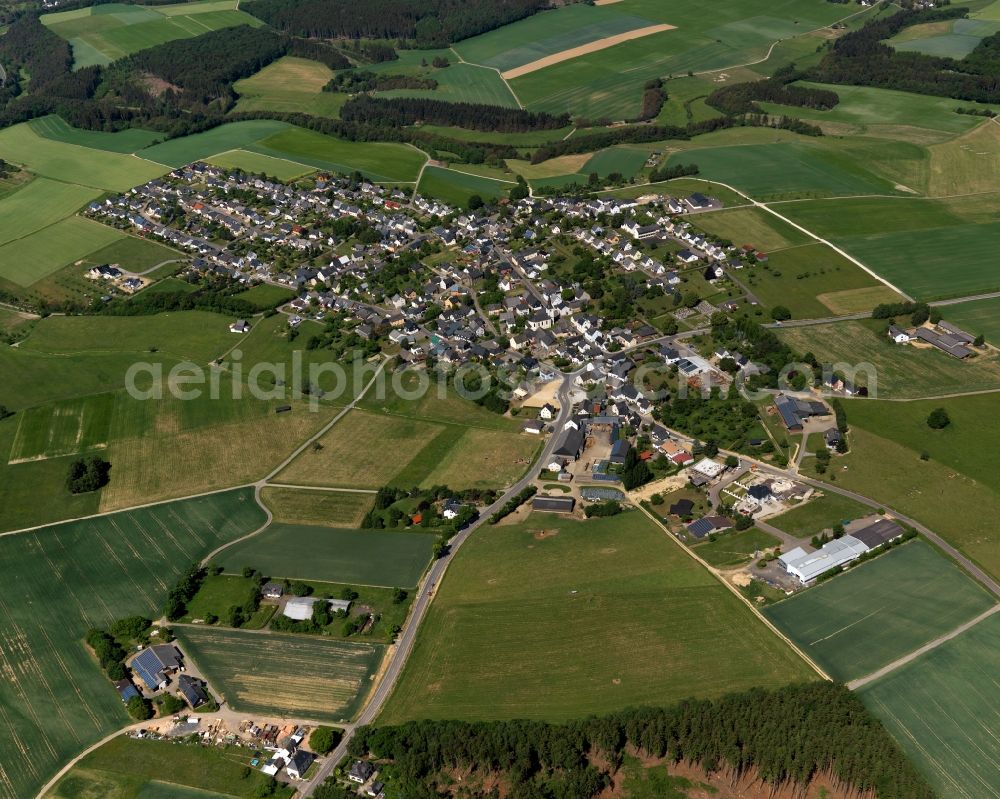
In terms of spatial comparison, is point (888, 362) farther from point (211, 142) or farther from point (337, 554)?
point (211, 142)

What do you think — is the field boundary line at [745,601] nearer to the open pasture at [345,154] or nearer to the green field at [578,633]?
the green field at [578,633]

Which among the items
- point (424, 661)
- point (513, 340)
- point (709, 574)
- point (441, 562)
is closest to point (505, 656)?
point (424, 661)

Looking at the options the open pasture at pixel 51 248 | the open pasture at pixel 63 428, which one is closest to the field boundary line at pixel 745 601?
the open pasture at pixel 63 428

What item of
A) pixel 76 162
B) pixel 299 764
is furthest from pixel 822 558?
pixel 76 162

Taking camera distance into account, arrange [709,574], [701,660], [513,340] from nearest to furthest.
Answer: [701,660] < [709,574] < [513,340]

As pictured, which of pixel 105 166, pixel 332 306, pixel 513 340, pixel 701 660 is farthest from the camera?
pixel 105 166

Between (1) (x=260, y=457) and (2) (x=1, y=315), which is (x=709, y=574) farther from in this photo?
(2) (x=1, y=315)

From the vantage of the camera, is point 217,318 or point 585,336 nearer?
point 585,336
